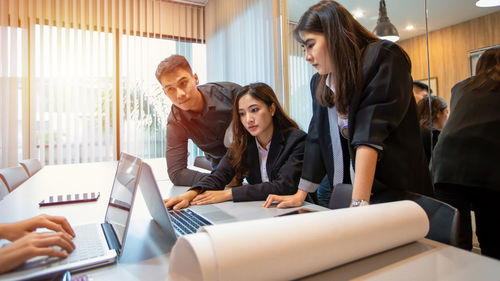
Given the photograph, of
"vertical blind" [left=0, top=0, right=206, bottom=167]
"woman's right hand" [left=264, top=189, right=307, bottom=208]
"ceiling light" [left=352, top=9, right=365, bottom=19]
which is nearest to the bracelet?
"woman's right hand" [left=264, top=189, right=307, bottom=208]

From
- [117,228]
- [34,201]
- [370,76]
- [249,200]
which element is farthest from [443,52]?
[34,201]

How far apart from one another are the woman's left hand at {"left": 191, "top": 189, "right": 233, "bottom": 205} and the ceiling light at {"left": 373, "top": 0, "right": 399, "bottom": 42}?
1.24 meters

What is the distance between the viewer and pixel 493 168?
1.13m

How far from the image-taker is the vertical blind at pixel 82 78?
3.38m

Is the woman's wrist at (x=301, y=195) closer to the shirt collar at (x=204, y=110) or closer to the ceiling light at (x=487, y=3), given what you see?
the shirt collar at (x=204, y=110)

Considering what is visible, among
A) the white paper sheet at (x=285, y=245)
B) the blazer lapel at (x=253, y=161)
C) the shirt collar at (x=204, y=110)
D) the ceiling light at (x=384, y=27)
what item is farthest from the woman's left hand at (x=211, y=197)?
the ceiling light at (x=384, y=27)

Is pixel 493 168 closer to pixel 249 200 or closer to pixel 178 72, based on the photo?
pixel 249 200

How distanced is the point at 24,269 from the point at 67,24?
3.88m

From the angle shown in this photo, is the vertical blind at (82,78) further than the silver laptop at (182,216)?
Yes

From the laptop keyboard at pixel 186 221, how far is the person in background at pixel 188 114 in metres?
0.62

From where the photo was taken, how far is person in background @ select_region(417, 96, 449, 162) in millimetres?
1367

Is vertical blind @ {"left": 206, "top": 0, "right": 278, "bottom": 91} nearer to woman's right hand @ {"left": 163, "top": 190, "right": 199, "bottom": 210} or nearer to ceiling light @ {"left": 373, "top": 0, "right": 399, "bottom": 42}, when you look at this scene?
ceiling light @ {"left": 373, "top": 0, "right": 399, "bottom": 42}

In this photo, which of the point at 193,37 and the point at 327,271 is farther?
the point at 193,37

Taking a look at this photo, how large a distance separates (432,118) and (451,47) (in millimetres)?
355
